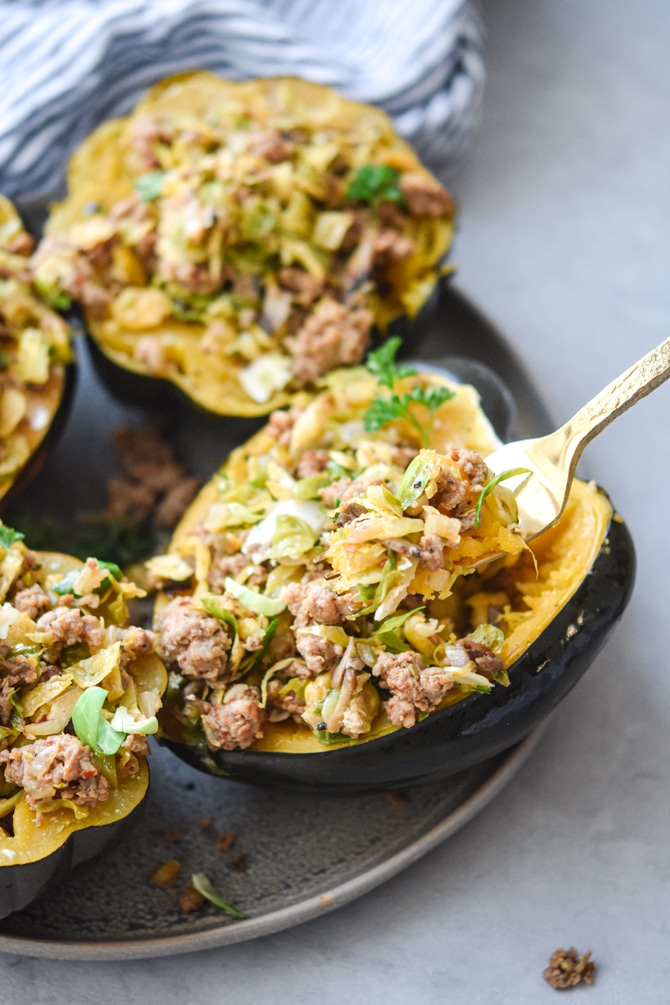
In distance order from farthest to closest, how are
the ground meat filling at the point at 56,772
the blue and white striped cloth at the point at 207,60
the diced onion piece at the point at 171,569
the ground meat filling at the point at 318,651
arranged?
the blue and white striped cloth at the point at 207,60
the diced onion piece at the point at 171,569
the ground meat filling at the point at 318,651
the ground meat filling at the point at 56,772

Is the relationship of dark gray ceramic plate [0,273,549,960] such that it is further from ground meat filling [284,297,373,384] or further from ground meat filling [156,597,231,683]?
ground meat filling [156,597,231,683]

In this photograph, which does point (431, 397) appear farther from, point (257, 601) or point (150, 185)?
point (150, 185)

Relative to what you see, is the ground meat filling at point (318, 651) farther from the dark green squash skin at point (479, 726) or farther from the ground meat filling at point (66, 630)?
the ground meat filling at point (66, 630)

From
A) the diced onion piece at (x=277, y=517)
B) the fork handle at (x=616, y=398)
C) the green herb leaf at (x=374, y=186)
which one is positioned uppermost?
the fork handle at (x=616, y=398)

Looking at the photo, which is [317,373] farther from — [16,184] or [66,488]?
[16,184]

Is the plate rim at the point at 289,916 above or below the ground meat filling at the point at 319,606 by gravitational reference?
below

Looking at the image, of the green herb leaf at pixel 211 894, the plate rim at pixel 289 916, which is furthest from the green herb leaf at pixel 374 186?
the green herb leaf at pixel 211 894

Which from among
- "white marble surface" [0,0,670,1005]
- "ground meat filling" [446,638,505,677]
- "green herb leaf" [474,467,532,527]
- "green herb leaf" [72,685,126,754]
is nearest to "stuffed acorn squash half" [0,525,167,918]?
"green herb leaf" [72,685,126,754]
